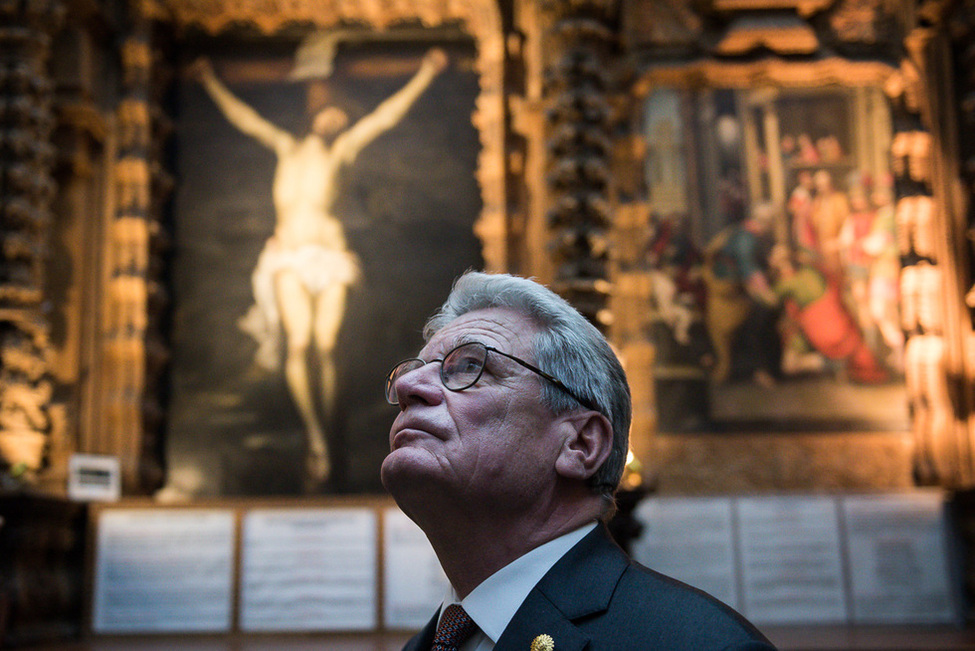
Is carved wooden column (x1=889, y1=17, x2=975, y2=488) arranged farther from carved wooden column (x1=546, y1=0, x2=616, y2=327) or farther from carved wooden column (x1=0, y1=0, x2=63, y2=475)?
carved wooden column (x1=0, y1=0, x2=63, y2=475)

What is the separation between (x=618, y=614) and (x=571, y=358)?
1.45 feet

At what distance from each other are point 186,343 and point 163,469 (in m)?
0.89

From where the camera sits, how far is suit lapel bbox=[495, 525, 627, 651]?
1.41 meters

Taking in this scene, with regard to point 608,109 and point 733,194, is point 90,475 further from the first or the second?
point 733,194

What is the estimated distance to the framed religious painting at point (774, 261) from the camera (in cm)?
658

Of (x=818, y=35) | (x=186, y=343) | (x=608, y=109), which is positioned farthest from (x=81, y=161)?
(x=818, y=35)

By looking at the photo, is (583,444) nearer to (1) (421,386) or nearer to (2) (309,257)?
(1) (421,386)

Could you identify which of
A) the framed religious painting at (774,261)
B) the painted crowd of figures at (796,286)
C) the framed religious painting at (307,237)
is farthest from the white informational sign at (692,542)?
the framed religious painting at (307,237)

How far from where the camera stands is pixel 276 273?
6930 mm

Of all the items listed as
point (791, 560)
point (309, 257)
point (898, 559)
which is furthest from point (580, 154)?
point (898, 559)

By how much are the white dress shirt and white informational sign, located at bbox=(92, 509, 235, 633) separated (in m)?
4.75

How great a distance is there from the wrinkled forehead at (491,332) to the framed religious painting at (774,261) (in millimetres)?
4964

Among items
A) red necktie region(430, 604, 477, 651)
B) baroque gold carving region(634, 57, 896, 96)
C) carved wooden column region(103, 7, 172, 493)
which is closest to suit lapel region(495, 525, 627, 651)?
red necktie region(430, 604, 477, 651)

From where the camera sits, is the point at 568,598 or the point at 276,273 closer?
the point at 568,598
